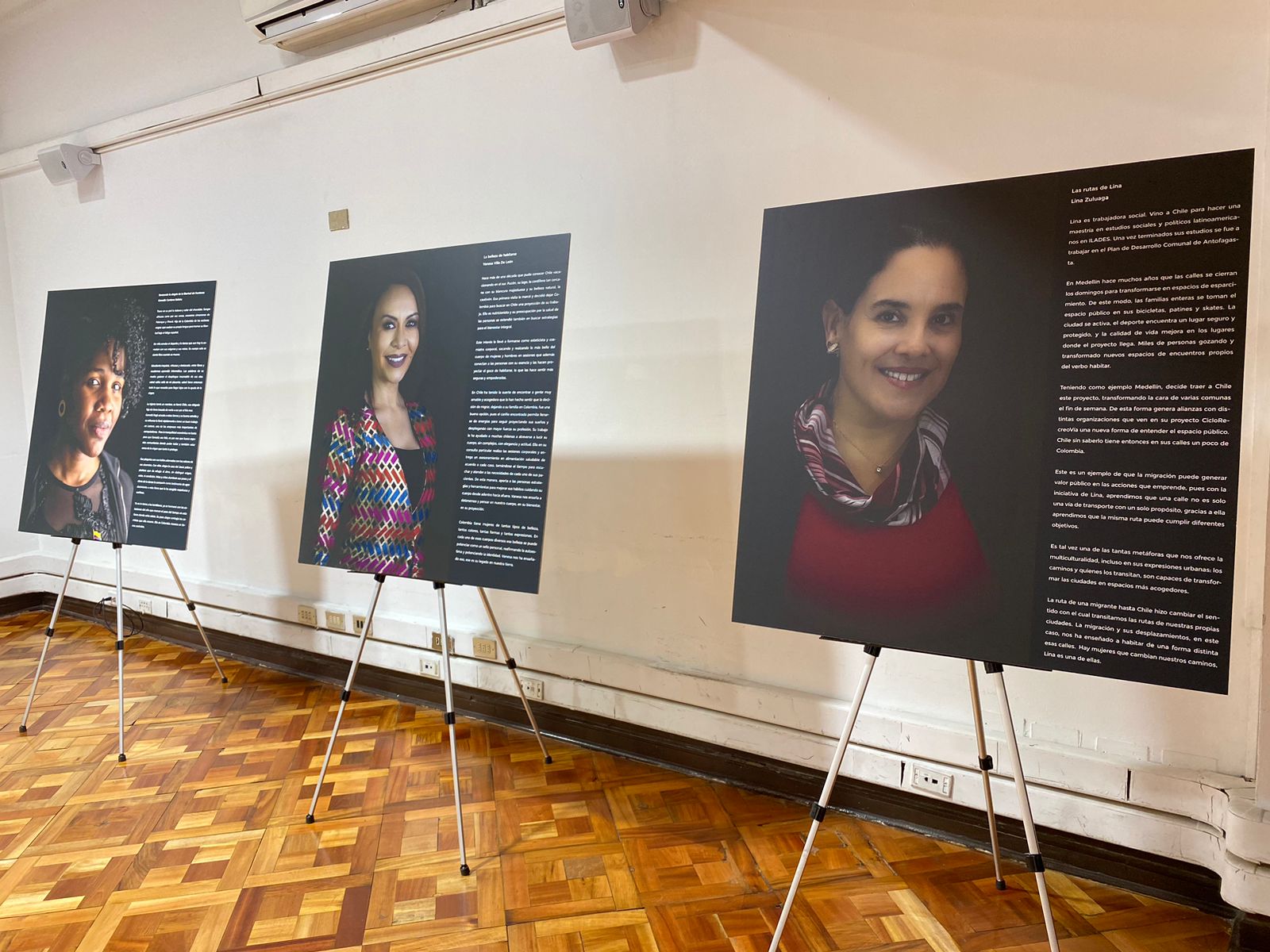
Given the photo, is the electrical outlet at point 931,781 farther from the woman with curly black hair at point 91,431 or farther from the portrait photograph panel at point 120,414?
the woman with curly black hair at point 91,431

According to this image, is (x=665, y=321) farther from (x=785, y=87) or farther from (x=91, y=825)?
(x=91, y=825)

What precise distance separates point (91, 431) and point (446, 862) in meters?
2.50

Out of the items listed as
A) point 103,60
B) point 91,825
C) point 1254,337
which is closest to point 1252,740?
point 1254,337

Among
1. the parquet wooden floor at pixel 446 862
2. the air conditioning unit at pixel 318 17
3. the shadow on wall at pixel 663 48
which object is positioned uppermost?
the air conditioning unit at pixel 318 17

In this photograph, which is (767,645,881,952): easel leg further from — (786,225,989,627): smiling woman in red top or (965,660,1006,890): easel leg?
(965,660,1006,890): easel leg

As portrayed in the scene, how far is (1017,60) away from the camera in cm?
222

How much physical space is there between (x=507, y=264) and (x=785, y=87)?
1016 mm

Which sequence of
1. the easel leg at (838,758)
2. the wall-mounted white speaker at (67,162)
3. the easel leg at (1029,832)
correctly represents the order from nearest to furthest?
1. the easel leg at (1029,832)
2. the easel leg at (838,758)
3. the wall-mounted white speaker at (67,162)

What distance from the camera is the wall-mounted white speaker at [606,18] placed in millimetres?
2713

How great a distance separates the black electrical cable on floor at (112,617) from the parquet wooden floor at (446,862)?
1355mm

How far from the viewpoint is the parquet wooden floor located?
7.02 feet

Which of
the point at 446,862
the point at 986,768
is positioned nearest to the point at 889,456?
the point at 986,768

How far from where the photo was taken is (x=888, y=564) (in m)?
1.81

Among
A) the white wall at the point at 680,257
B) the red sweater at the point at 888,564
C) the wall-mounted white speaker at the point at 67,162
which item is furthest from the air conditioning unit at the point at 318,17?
the red sweater at the point at 888,564
